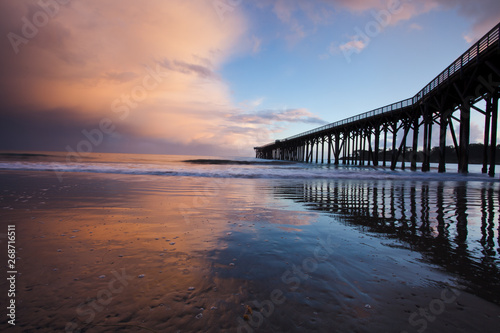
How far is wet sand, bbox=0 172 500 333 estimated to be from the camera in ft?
4.66

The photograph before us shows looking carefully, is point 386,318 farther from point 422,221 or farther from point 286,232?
point 422,221

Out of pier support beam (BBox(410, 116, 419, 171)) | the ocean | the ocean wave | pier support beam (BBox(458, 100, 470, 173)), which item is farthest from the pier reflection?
pier support beam (BBox(410, 116, 419, 171))

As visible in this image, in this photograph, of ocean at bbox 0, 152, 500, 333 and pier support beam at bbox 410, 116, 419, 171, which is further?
pier support beam at bbox 410, 116, 419, 171

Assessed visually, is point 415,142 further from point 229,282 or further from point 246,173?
point 229,282

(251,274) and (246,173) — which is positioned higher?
(246,173)

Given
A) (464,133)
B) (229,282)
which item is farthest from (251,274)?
(464,133)

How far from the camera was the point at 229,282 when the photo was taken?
1881 millimetres

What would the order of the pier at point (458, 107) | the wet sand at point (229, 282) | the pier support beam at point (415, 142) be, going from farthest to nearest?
the pier support beam at point (415, 142) → the pier at point (458, 107) → the wet sand at point (229, 282)

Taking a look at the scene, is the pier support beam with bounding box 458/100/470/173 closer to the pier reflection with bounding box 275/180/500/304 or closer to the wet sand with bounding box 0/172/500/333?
the pier reflection with bounding box 275/180/500/304

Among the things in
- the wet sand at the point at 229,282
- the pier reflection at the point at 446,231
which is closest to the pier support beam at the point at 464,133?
the pier reflection at the point at 446,231

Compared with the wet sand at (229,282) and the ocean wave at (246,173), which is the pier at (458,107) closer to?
the ocean wave at (246,173)

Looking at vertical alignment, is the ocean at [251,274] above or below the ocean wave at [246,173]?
below

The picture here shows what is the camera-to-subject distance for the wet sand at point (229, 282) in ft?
4.66

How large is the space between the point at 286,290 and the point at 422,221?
3.56 meters
